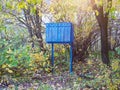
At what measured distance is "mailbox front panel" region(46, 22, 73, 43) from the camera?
33.8 ft

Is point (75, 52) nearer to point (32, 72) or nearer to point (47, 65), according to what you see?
point (47, 65)

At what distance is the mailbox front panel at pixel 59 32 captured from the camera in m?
10.3

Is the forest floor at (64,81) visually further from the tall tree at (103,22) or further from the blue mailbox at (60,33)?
the blue mailbox at (60,33)

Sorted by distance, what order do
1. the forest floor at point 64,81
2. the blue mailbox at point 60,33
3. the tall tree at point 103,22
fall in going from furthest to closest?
the blue mailbox at point 60,33 → the tall tree at point 103,22 → the forest floor at point 64,81

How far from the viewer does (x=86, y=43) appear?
1242 cm

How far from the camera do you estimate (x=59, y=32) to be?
10.4 meters

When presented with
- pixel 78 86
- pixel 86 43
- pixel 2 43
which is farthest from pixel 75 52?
pixel 78 86

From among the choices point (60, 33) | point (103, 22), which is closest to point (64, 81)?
point (60, 33)

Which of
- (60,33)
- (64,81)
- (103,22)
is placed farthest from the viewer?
(60,33)

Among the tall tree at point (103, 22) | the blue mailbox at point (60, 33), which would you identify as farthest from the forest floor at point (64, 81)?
the blue mailbox at point (60, 33)

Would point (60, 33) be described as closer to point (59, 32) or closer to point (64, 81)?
point (59, 32)

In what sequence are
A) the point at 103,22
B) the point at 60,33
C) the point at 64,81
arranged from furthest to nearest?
the point at 60,33
the point at 103,22
the point at 64,81

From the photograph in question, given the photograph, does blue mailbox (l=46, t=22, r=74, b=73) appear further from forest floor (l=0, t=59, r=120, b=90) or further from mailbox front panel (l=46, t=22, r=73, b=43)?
forest floor (l=0, t=59, r=120, b=90)

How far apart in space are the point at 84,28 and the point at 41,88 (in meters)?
4.49
